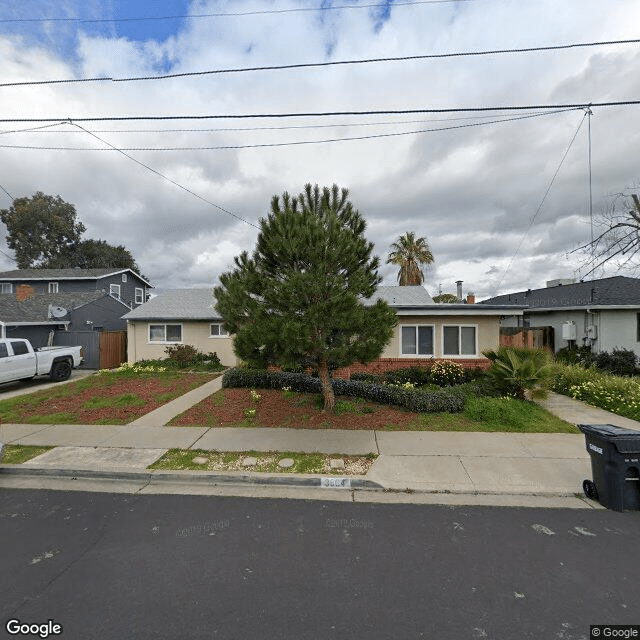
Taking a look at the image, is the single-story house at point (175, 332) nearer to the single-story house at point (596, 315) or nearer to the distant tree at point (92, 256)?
the single-story house at point (596, 315)

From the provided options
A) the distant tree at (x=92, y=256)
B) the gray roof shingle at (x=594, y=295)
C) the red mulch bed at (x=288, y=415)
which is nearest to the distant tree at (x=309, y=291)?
the red mulch bed at (x=288, y=415)

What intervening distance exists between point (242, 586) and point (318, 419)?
495cm

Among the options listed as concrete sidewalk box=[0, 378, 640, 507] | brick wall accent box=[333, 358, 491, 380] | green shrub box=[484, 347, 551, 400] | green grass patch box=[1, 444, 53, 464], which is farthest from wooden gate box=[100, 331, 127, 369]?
green shrub box=[484, 347, 551, 400]

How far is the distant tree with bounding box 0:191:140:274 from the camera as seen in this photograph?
143 ft

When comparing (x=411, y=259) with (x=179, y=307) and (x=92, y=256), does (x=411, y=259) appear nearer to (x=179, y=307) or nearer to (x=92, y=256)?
(x=179, y=307)

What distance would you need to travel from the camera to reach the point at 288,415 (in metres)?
8.34

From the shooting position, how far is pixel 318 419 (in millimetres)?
7980

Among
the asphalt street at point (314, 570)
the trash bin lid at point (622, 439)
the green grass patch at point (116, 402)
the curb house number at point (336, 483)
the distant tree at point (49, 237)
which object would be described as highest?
the distant tree at point (49, 237)

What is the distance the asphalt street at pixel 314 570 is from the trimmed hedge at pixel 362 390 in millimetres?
4029

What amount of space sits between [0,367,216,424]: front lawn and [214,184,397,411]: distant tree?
4137mm

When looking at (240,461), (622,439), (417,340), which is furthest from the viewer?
(417,340)

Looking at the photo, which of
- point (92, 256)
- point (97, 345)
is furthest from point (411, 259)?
point (92, 256)

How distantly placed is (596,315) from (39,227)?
5678cm

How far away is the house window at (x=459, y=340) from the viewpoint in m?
Answer: 12.5
